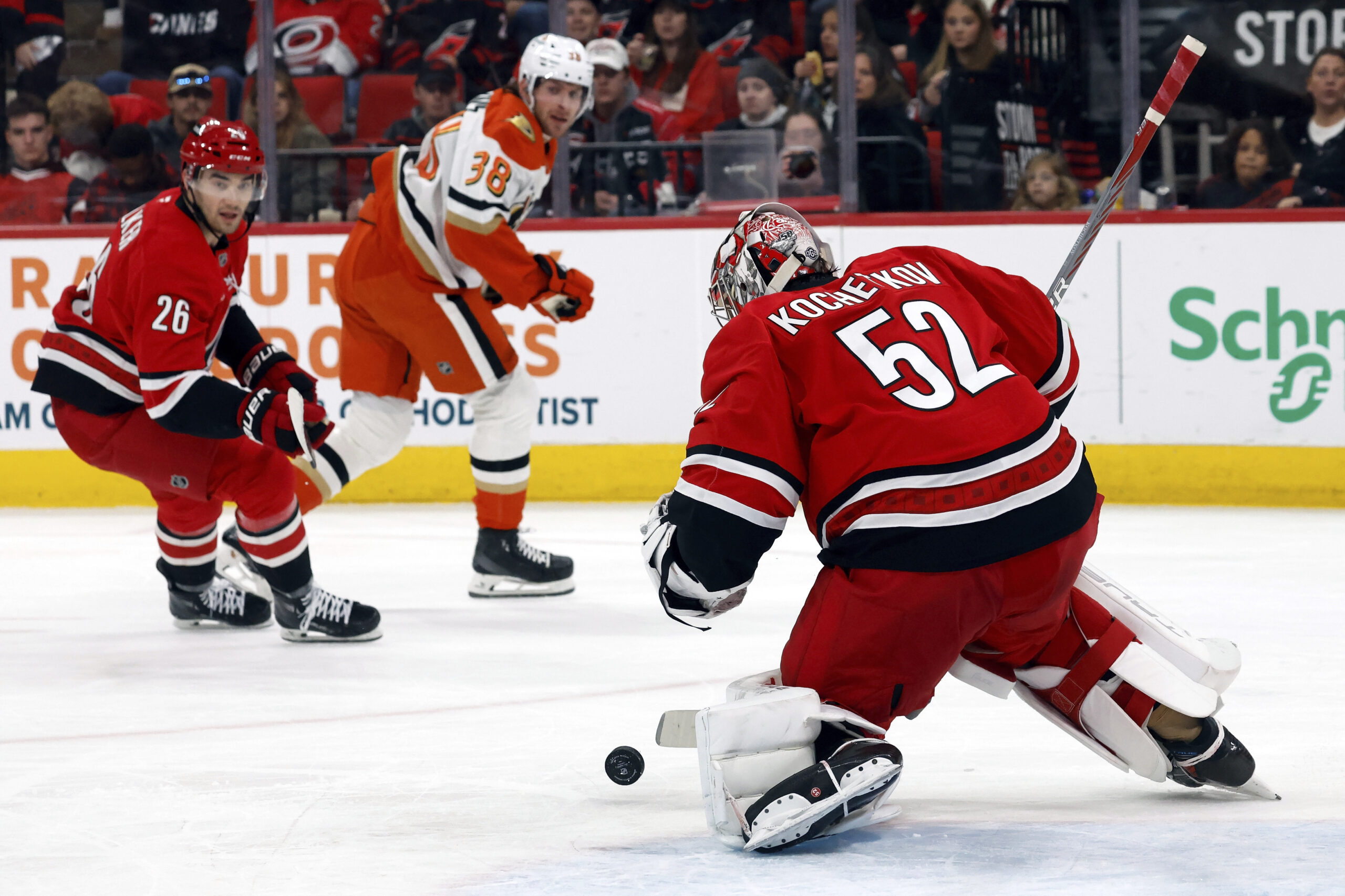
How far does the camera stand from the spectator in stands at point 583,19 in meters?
5.82

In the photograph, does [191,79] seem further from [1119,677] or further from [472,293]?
[1119,677]

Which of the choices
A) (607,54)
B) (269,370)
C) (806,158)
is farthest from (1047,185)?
(269,370)

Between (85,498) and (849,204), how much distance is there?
2.87 metres

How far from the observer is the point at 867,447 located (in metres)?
1.98

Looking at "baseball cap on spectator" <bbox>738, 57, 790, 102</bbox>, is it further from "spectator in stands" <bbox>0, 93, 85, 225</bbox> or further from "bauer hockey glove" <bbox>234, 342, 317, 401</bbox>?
"bauer hockey glove" <bbox>234, 342, 317, 401</bbox>

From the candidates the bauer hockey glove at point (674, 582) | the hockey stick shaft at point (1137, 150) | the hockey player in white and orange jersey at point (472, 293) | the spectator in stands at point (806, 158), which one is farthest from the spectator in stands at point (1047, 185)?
the bauer hockey glove at point (674, 582)

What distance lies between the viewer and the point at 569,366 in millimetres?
5738

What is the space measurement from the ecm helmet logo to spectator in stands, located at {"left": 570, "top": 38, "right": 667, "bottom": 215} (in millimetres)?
2192

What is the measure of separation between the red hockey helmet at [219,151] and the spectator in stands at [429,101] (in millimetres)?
2570

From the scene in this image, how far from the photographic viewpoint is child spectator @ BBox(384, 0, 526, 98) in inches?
233

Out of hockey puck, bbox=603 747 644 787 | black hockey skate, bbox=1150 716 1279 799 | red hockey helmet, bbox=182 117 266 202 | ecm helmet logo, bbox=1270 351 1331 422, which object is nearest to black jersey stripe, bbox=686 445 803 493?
hockey puck, bbox=603 747 644 787

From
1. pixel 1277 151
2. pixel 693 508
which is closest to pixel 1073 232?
pixel 1277 151

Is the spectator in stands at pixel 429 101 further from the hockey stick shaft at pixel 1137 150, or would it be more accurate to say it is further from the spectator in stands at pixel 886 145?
the hockey stick shaft at pixel 1137 150

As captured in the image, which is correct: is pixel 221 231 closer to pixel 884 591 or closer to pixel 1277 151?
pixel 884 591
